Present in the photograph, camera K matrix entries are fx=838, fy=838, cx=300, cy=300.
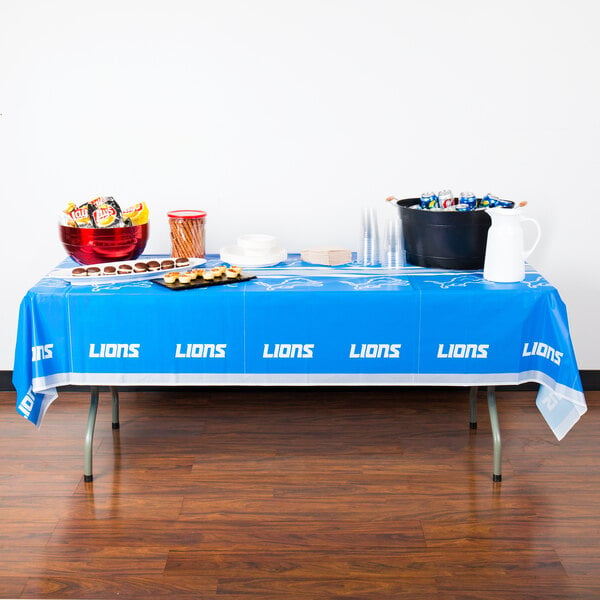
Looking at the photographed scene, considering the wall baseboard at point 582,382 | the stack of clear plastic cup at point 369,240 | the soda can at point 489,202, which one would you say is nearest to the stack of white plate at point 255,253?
the stack of clear plastic cup at point 369,240

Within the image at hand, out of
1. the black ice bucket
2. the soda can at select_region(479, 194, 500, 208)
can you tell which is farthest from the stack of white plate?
the soda can at select_region(479, 194, 500, 208)

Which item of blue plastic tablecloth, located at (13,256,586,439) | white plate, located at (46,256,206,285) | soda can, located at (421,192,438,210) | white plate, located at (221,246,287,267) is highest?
soda can, located at (421,192,438,210)

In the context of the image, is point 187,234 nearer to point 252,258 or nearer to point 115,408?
point 252,258

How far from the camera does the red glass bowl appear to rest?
2.76 m

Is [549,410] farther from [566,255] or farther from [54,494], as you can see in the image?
[54,494]

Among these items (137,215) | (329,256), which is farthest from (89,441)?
(329,256)

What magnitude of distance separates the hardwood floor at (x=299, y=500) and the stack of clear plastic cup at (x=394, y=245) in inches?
24.6

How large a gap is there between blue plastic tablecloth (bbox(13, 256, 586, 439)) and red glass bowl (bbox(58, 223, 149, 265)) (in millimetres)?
230

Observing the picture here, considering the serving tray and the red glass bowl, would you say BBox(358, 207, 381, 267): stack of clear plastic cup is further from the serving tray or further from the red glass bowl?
the red glass bowl

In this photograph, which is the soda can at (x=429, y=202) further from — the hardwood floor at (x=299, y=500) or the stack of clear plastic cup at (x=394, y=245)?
the hardwood floor at (x=299, y=500)

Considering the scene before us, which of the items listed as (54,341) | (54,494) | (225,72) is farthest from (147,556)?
(225,72)

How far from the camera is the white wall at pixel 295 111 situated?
3084 mm

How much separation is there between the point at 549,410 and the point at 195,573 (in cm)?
119

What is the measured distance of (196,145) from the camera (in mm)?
3184
